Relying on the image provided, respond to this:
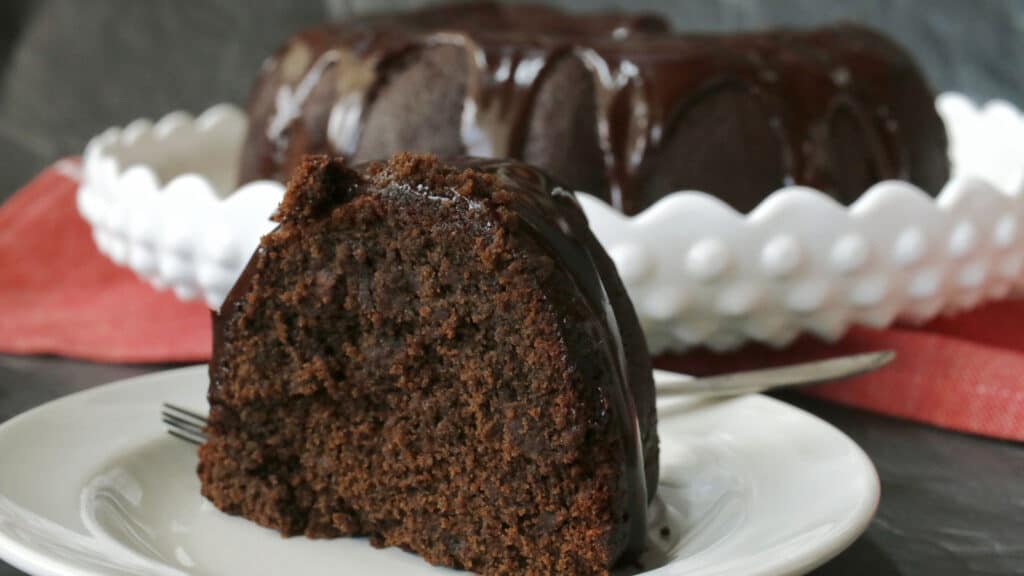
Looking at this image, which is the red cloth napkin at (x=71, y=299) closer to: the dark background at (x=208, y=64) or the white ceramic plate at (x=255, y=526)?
the dark background at (x=208, y=64)

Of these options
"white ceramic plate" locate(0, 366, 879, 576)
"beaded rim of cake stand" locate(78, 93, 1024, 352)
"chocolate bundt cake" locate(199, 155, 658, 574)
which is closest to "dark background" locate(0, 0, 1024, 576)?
"beaded rim of cake stand" locate(78, 93, 1024, 352)

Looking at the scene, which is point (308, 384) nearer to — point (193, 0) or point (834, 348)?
point (834, 348)

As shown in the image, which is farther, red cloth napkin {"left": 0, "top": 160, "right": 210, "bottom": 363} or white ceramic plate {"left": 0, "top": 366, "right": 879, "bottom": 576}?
red cloth napkin {"left": 0, "top": 160, "right": 210, "bottom": 363}

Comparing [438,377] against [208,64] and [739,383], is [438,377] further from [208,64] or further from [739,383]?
[208,64]

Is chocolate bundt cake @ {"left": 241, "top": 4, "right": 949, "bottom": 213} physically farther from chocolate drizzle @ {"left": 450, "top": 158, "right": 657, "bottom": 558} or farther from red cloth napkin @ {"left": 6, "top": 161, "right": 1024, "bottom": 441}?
chocolate drizzle @ {"left": 450, "top": 158, "right": 657, "bottom": 558}

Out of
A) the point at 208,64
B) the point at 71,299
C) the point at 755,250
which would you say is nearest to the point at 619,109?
the point at 755,250

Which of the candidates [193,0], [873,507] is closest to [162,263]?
[873,507]
